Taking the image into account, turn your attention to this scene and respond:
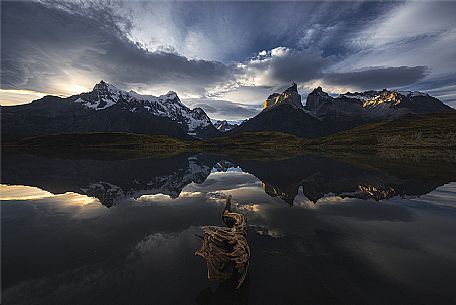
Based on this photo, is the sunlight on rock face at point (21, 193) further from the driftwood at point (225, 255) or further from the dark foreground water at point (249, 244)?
the driftwood at point (225, 255)

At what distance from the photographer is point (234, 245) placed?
41.1 feet

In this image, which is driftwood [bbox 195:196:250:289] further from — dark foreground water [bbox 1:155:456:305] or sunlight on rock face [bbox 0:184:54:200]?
sunlight on rock face [bbox 0:184:54:200]

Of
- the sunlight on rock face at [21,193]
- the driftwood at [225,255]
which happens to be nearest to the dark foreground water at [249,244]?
the sunlight on rock face at [21,193]

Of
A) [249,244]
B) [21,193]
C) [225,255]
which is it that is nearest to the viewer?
[225,255]

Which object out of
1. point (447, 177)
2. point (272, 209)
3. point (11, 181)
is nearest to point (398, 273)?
point (272, 209)

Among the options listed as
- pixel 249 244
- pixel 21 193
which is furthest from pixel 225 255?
pixel 21 193

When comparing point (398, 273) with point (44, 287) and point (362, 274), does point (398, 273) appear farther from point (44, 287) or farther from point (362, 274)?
point (44, 287)

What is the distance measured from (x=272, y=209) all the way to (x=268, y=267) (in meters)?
13.0

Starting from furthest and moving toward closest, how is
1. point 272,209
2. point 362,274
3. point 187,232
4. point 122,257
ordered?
1. point 272,209
2. point 187,232
3. point 122,257
4. point 362,274

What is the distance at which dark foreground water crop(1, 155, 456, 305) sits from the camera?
1160cm

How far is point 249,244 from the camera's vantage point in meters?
17.2

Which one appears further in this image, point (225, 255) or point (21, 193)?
point (21, 193)

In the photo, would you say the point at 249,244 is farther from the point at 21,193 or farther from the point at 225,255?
the point at 21,193

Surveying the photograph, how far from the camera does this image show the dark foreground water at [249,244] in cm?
1160
